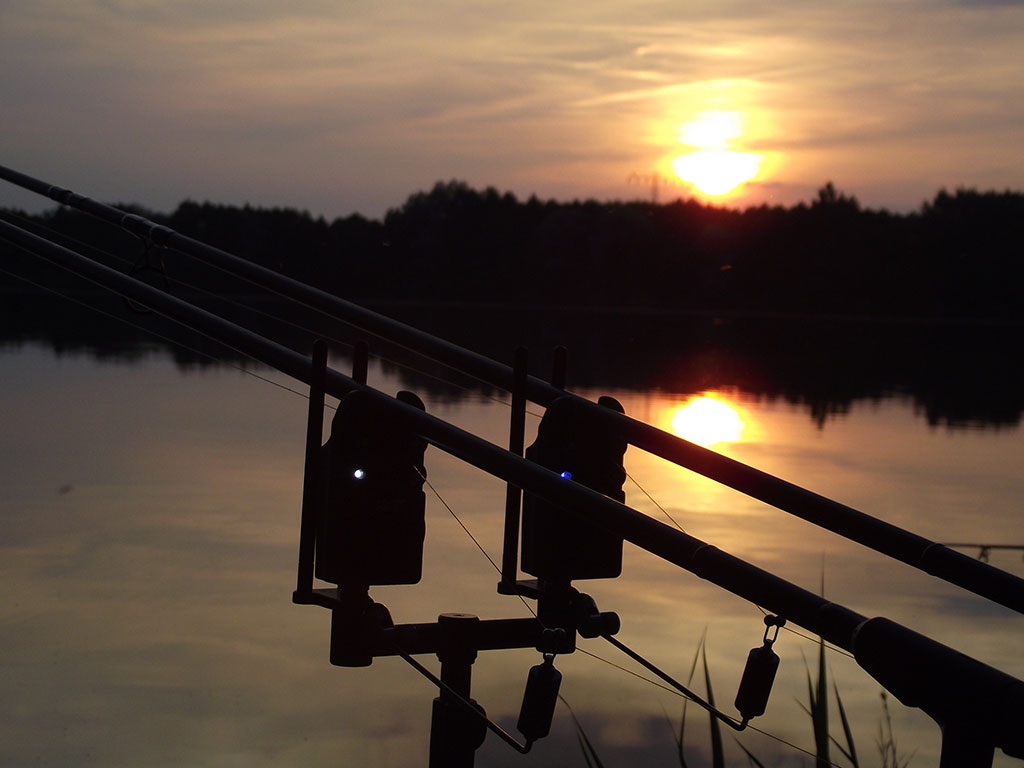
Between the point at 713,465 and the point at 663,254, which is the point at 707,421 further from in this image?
the point at 663,254

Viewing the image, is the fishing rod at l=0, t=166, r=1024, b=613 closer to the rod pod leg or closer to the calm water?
the rod pod leg

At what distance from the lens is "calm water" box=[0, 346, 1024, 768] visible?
24.3 ft

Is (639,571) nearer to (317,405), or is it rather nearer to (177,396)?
(317,405)

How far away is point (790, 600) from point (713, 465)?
874 millimetres

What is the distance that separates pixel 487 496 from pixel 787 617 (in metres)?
12.5

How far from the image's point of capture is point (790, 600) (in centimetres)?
203

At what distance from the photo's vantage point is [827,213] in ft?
251

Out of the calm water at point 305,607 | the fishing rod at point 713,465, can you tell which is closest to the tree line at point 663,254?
the calm water at point 305,607

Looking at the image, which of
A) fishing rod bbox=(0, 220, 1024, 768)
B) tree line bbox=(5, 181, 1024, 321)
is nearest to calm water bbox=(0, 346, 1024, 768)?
fishing rod bbox=(0, 220, 1024, 768)

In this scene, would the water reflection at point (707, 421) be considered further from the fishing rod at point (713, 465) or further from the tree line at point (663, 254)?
the tree line at point (663, 254)

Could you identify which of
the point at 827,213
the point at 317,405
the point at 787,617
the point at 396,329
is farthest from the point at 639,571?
the point at 827,213

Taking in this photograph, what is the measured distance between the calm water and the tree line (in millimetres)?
53068

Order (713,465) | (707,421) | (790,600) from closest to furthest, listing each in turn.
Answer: (790,600), (713,465), (707,421)

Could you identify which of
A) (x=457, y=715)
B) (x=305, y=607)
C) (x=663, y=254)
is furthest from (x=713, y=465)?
(x=663, y=254)
